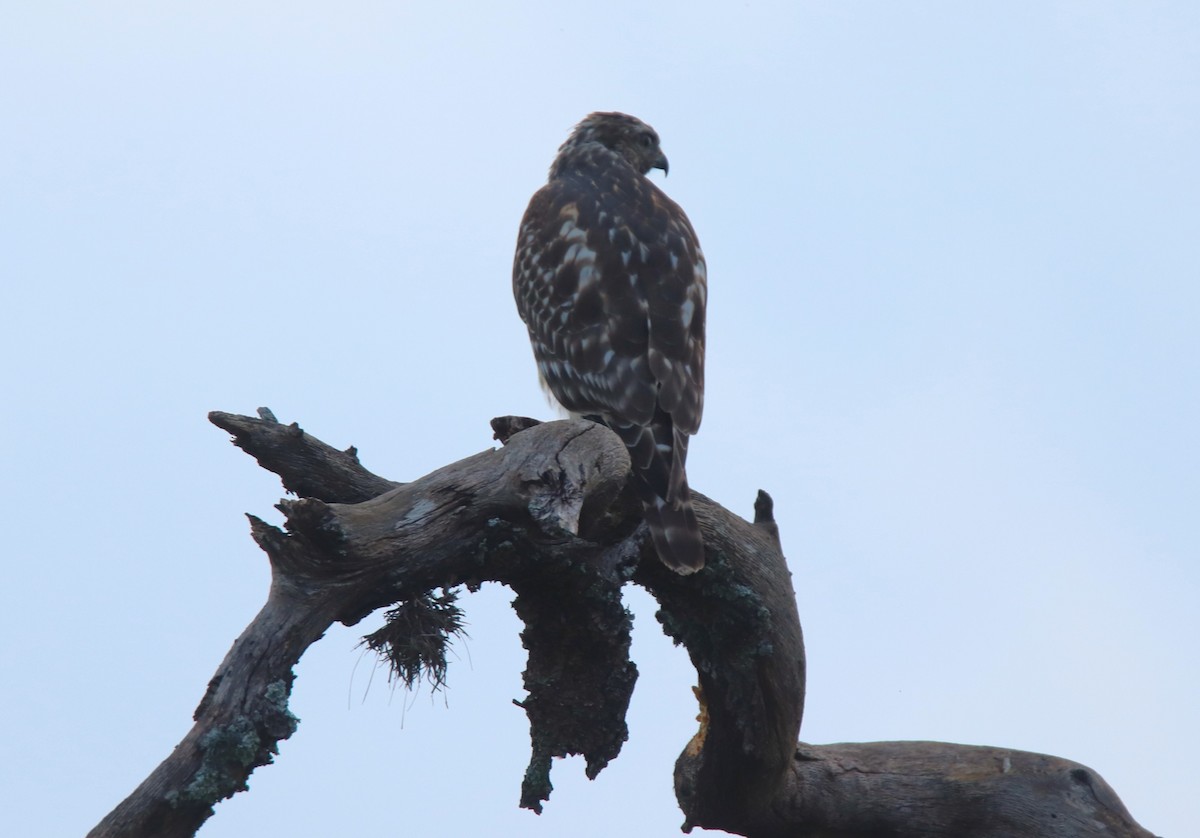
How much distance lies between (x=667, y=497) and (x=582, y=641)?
576mm

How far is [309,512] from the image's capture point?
3.31m

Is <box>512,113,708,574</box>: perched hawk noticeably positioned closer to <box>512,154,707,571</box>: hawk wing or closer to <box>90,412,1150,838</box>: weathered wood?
<box>512,154,707,571</box>: hawk wing

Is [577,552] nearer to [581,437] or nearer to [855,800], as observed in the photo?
[581,437]

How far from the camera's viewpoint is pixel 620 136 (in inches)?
274

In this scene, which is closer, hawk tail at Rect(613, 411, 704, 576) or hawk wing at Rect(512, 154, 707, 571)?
hawk tail at Rect(613, 411, 704, 576)

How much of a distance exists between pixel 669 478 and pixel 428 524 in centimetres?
101

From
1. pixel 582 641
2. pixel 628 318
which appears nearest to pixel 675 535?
pixel 582 641

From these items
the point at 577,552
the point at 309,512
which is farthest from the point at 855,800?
the point at 309,512

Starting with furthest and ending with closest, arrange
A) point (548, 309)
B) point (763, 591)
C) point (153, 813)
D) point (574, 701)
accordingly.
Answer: point (548, 309)
point (763, 591)
point (574, 701)
point (153, 813)

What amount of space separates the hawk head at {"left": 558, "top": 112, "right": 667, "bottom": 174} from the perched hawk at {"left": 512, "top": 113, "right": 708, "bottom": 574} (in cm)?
52

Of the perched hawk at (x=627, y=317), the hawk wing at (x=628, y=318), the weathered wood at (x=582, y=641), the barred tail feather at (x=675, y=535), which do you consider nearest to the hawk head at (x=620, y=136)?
the perched hawk at (x=627, y=317)

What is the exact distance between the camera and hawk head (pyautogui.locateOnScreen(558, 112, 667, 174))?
22.6 ft

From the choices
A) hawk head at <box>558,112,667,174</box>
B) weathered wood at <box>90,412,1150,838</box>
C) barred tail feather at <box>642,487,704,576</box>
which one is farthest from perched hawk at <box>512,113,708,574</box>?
hawk head at <box>558,112,667,174</box>

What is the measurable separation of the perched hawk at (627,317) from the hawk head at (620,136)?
0.52 m
